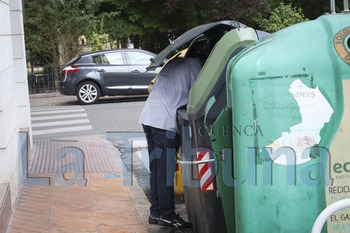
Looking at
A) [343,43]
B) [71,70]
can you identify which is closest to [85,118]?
[71,70]

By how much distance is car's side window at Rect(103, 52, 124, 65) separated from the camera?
58.7ft

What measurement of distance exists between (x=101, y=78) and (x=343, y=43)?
14133 mm

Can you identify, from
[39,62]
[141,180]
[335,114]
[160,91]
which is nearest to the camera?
[335,114]

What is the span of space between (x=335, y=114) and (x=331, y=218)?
701 mm

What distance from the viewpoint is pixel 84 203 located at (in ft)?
21.8

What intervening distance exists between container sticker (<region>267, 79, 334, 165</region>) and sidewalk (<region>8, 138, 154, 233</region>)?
224cm

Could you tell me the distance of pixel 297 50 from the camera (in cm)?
399

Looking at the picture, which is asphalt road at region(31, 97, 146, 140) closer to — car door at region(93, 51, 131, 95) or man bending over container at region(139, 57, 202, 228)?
car door at region(93, 51, 131, 95)

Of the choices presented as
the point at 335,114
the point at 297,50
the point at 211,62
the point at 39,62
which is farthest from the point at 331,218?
the point at 39,62

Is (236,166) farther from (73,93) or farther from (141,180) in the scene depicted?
(73,93)

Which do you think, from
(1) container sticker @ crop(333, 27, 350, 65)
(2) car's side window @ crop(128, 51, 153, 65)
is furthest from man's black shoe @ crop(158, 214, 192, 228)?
(2) car's side window @ crop(128, 51, 153, 65)

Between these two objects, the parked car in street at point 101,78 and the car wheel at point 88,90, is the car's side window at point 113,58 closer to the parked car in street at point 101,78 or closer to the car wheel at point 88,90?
the parked car in street at point 101,78

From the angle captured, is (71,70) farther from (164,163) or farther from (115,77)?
(164,163)

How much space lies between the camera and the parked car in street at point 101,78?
1769cm
